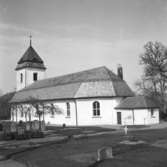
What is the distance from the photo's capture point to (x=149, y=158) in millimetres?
13562

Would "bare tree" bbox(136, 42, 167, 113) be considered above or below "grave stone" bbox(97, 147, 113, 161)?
above

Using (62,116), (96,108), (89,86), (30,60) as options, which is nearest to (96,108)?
(96,108)

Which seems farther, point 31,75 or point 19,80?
point 19,80

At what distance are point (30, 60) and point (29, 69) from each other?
7.64 ft

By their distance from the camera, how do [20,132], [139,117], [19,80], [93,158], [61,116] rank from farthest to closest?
[19,80]
[61,116]
[139,117]
[20,132]
[93,158]

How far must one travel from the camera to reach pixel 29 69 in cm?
6238

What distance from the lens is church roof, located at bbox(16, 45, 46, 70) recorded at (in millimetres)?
62281

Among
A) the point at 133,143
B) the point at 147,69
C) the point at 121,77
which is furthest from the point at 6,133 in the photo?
the point at 147,69

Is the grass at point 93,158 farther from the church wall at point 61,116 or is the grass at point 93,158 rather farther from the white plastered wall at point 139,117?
the church wall at point 61,116

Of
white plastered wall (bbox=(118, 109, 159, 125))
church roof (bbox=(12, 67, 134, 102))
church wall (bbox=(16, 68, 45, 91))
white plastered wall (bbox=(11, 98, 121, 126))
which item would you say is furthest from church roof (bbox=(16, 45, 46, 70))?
white plastered wall (bbox=(118, 109, 159, 125))

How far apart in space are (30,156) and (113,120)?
1033 inches

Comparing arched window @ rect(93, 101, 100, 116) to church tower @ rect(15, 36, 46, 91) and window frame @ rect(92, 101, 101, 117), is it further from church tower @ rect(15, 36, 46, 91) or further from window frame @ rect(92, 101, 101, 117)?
church tower @ rect(15, 36, 46, 91)

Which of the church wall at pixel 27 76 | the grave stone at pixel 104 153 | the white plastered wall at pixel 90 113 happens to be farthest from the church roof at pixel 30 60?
the grave stone at pixel 104 153

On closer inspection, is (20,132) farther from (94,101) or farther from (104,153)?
(94,101)
